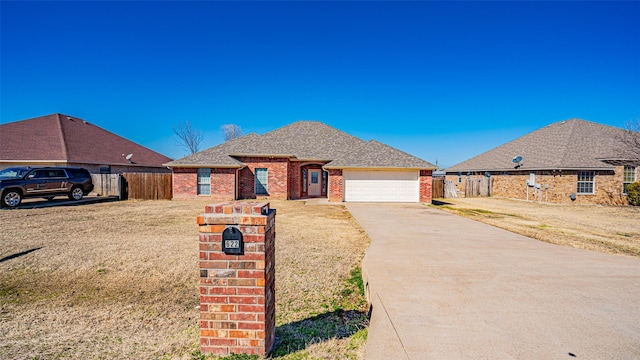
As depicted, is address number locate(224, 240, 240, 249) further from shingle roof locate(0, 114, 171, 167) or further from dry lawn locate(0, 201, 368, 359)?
shingle roof locate(0, 114, 171, 167)

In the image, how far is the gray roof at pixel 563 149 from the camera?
19.0 metres

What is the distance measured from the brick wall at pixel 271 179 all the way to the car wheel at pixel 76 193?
867 cm

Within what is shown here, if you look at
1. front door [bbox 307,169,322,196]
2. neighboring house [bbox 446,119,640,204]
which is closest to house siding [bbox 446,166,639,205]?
neighboring house [bbox 446,119,640,204]

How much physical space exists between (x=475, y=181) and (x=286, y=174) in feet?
53.1

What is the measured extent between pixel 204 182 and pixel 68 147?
11.4 meters

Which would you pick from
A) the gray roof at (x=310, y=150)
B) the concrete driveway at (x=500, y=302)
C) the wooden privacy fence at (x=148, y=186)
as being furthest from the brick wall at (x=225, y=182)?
the concrete driveway at (x=500, y=302)

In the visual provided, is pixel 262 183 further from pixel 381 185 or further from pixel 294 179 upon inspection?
pixel 381 185

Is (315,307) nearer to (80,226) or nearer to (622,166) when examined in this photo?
(80,226)

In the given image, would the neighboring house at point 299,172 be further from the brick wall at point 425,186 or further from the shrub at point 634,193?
the shrub at point 634,193

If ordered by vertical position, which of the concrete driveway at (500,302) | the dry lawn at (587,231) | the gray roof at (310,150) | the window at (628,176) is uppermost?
the gray roof at (310,150)

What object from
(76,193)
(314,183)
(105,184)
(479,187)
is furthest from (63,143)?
(479,187)

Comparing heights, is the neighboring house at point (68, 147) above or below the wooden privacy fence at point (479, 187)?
above

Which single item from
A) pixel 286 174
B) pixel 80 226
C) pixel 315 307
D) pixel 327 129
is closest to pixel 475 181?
pixel 327 129

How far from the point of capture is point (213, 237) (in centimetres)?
268
